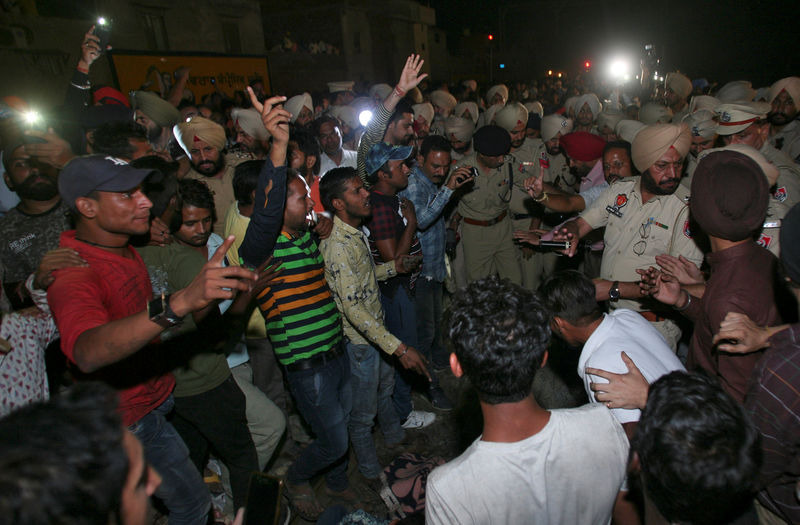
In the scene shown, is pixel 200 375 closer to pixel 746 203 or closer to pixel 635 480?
pixel 635 480

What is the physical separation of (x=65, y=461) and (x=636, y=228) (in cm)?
383

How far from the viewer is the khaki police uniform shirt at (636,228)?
11.0 ft

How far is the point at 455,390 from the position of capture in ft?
14.6

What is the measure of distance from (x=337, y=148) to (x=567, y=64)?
3866cm

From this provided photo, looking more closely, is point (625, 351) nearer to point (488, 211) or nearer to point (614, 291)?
point (614, 291)

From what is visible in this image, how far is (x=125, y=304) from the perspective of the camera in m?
2.10

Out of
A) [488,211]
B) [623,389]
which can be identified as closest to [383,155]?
[488,211]

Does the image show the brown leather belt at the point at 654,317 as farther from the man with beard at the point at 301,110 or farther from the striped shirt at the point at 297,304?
the man with beard at the point at 301,110

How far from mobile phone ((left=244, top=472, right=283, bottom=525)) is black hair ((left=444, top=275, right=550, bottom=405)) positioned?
143 centimetres

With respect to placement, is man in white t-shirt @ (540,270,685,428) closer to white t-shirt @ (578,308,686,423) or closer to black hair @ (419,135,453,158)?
white t-shirt @ (578,308,686,423)

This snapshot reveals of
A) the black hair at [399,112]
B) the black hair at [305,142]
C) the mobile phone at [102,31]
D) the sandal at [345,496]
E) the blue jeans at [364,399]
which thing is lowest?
the sandal at [345,496]

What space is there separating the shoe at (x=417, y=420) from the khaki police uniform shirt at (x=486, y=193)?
246cm

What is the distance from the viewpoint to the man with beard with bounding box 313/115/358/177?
5.41 metres

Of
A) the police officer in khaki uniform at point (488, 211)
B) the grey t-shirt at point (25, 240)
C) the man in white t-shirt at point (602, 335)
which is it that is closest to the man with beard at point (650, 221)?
the man in white t-shirt at point (602, 335)
